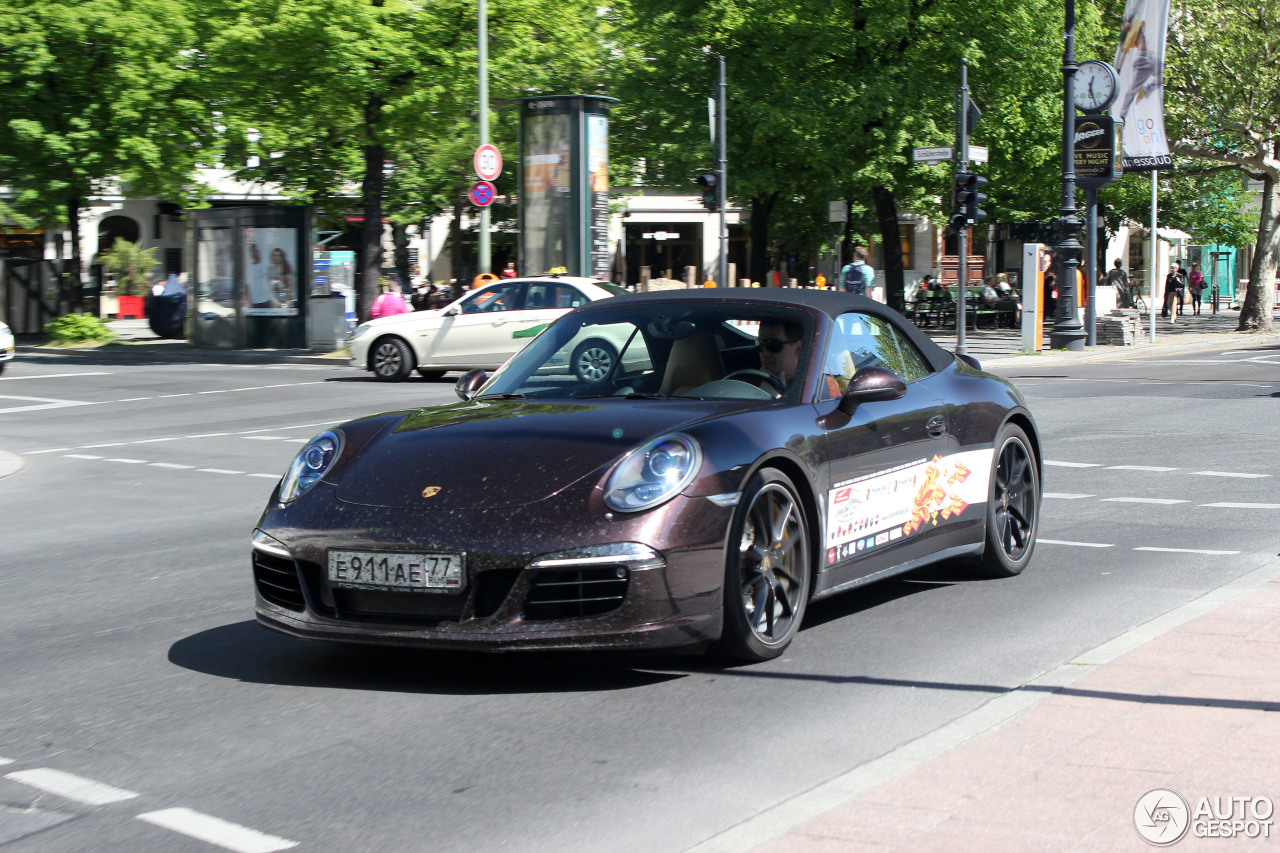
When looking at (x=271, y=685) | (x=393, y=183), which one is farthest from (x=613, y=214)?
(x=271, y=685)

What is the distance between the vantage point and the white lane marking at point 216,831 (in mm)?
3551

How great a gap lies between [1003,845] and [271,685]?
2748 millimetres

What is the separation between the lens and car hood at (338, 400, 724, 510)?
195 inches

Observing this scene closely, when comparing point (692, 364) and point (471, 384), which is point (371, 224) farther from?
point (692, 364)

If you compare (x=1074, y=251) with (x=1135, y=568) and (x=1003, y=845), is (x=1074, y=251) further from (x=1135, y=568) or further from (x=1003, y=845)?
(x=1003, y=845)

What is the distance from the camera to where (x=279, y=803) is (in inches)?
153

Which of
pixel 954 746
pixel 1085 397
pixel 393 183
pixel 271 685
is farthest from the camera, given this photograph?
pixel 393 183

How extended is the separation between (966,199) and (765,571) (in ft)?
68.4

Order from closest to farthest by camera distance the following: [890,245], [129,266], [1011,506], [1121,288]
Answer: [1011,506]
[890,245]
[1121,288]
[129,266]

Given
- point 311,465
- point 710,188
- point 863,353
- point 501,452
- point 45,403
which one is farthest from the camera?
point 710,188

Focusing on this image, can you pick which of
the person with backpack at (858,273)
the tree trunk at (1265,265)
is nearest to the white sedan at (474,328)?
the person with backpack at (858,273)

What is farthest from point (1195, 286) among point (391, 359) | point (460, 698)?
point (460, 698)

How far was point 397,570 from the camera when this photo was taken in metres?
4.84

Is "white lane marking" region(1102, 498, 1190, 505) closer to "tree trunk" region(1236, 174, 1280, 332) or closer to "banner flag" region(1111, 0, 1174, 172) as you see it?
"banner flag" region(1111, 0, 1174, 172)
